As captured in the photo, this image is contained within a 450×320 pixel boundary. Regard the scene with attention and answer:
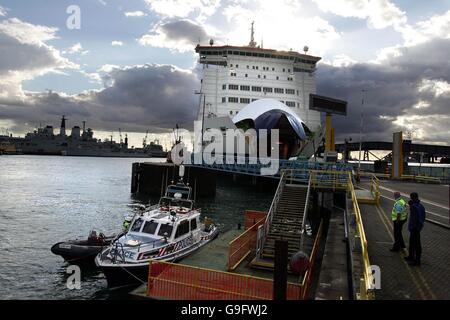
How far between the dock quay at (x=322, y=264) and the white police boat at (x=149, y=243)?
41.0 inches

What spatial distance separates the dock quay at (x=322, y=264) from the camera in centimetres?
866

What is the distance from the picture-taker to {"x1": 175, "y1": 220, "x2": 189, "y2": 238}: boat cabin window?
16.4 metres

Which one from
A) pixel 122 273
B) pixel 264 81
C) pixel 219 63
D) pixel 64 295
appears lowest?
pixel 64 295

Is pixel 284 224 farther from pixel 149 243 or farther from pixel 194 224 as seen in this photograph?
pixel 149 243

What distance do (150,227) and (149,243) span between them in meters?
1.09

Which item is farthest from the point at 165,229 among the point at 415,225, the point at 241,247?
the point at 415,225

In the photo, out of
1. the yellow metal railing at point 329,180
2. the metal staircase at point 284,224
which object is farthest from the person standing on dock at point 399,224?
the yellow metal railing at point 329,180

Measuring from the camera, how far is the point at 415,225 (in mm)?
9438

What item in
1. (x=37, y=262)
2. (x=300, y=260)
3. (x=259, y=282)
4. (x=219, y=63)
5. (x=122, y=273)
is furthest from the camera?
(x=219, y=63)

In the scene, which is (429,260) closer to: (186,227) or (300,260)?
(300,260)
